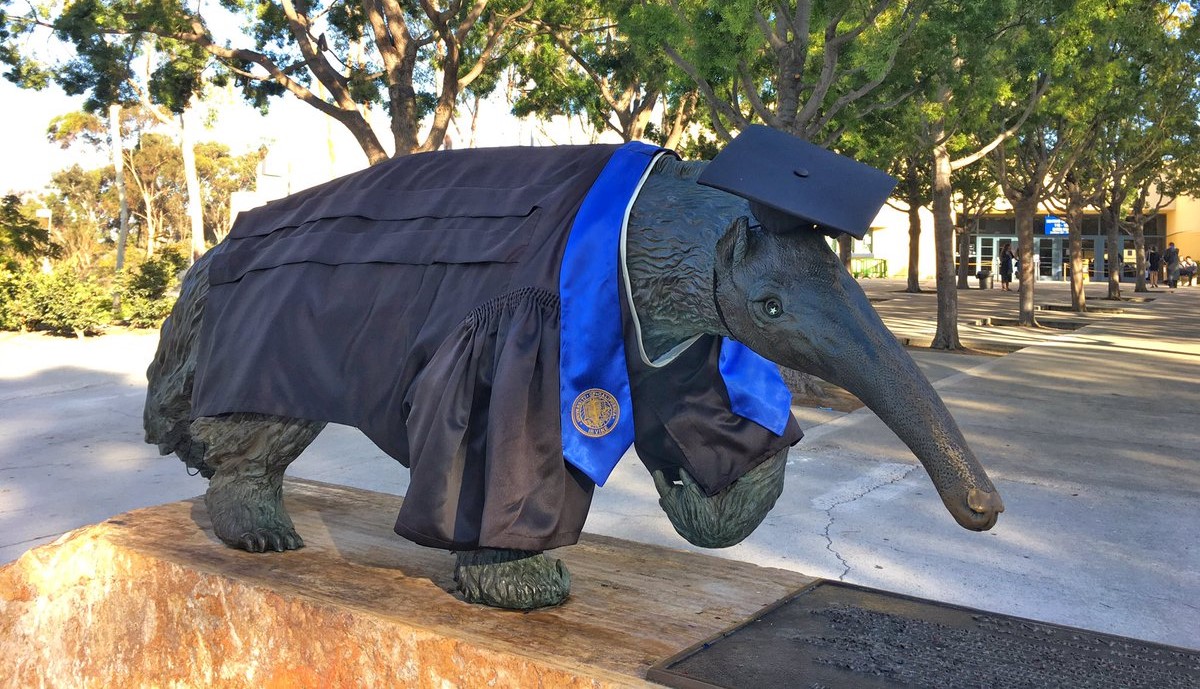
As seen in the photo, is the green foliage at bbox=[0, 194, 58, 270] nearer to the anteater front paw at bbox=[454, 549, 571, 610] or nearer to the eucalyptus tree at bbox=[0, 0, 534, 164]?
the eucalyptus tree at bbox=[0, 0, 534, 164]

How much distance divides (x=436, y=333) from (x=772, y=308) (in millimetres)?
792

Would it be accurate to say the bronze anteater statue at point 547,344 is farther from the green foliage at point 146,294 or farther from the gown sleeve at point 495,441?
the green foliage at point 146,294

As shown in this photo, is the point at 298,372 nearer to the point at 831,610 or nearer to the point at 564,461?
the point at 564,461

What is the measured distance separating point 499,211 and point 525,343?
445mm

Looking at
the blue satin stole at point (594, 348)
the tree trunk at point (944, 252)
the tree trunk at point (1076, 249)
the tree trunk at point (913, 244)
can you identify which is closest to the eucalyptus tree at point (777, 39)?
the tree trunk at point (944, 252)

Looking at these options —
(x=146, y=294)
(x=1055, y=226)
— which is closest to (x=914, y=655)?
(x=146, y=294)

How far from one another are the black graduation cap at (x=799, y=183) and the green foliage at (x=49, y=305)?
15577 millimetres

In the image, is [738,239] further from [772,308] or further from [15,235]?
[15,235]

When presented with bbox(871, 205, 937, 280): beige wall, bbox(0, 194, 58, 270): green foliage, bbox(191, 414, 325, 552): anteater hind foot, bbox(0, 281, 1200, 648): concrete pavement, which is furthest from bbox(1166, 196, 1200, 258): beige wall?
bbox(191, 414, 325, 552): anteater hind foot

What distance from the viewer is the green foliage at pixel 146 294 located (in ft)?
54.7

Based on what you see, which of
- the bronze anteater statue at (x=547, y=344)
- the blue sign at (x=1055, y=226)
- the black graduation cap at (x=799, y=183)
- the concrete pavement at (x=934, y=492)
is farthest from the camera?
the blue sign at (x=1055, y=226)

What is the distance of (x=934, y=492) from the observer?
238 inches

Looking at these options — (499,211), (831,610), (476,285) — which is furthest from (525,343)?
(831,610)

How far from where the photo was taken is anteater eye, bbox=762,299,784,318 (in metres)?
1.95
